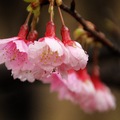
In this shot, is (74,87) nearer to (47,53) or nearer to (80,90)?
(80,90)

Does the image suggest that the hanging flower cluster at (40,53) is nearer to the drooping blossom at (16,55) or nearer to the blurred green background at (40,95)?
the drooping blossom at (16,55)

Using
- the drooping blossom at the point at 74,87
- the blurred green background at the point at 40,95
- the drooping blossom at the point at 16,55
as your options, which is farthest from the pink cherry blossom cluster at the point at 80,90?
the blurred green background at the point at 40,95

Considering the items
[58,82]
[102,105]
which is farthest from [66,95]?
[102,105]

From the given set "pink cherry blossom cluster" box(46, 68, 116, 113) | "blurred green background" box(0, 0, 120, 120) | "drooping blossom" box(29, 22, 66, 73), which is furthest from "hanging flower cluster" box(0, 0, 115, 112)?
"blurred green background" box(0, 0, 120, 120)

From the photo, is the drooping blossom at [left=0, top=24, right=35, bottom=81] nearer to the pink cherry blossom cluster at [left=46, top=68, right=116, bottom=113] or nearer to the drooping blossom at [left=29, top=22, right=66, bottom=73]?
the drooping blossom at [left=29, top=22, right=66, bottom=73]

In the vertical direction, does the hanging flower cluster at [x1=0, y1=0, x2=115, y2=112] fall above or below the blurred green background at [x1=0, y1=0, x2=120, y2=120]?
above

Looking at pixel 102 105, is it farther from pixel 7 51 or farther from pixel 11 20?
pixel 11 20

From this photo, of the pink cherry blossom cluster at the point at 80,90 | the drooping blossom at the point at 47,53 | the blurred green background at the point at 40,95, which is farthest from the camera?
the blurred green background at the point at 40,95
